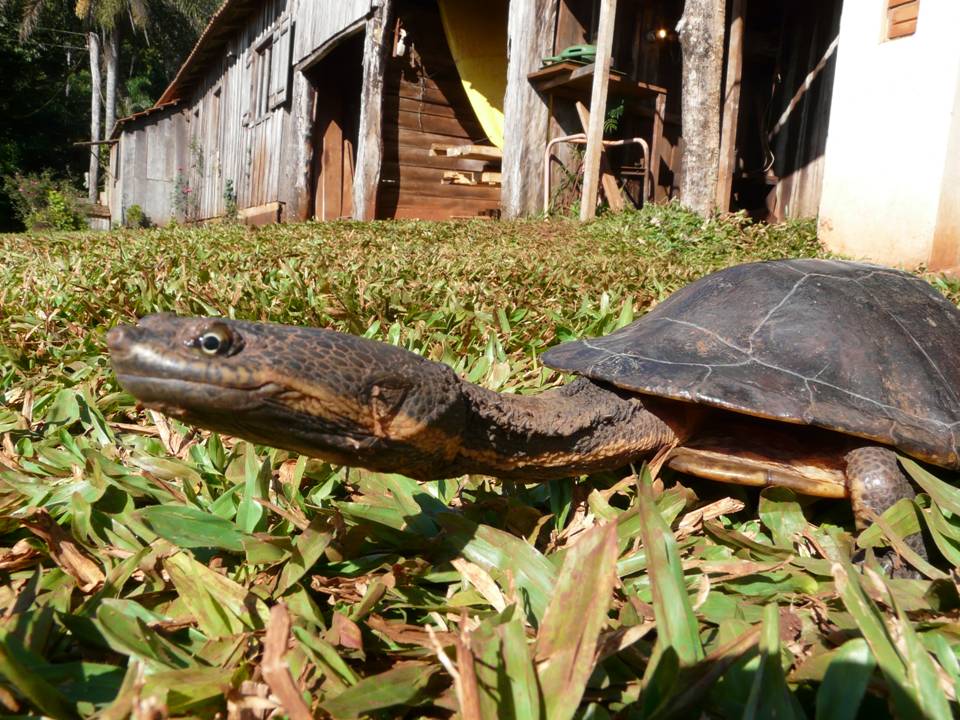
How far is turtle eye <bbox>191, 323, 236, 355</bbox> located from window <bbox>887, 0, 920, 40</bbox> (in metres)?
5.85

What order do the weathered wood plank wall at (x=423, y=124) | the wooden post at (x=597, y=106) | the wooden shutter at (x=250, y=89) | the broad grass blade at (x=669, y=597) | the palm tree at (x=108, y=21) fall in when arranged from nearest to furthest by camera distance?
the broad grass blade at (x=669, y=597) < the wooden post at (x=597, y=106) < the weathered wood plank wall at (x=423, y=124) < the wooden shutter at (x=250, y=89) < the palm tree at (x=108, y=21)

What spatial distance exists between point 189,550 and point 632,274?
3.21 m

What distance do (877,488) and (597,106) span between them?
6430mm

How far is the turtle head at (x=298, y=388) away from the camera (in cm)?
120

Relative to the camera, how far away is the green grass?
0.96 meters

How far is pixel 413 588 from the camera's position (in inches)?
51.9

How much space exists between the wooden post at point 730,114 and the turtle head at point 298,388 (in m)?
6.19

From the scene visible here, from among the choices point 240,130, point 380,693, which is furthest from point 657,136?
point 240,130

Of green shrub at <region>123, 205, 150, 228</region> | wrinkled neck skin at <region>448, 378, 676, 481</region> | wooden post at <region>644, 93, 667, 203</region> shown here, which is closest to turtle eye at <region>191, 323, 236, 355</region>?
wrinkled neck skin at <region>448, 378, 676, 481</region>

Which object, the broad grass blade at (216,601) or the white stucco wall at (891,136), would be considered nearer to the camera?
the broad grass blade at (216,601)

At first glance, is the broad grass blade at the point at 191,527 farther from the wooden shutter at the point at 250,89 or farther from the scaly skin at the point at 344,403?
the wooden shutter at the point at 250,89

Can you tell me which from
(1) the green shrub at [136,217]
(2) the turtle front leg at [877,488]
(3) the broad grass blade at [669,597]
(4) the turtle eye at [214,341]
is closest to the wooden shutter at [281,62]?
(1) the green shrub at [136,217]

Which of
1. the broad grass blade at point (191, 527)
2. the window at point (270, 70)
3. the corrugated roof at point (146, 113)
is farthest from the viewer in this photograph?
the corrugated roof at point (146, 113)

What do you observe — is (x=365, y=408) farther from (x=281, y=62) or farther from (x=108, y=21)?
(x=108, y=21)
